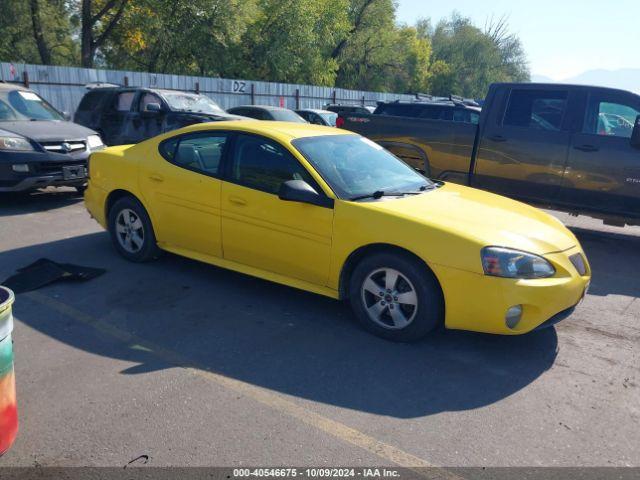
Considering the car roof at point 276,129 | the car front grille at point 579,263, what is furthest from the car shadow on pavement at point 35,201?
the car front grille at point 579,263

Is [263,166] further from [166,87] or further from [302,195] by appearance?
[166,87]

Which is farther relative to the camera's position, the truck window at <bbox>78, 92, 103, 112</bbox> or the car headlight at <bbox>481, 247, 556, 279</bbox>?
the truck window at <bbox>78, 92, 103, 112</bbox>

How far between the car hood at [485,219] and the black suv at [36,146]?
5864mm

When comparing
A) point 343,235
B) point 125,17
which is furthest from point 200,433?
point 125,17

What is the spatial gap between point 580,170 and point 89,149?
732 cm

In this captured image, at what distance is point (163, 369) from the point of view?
143 inches

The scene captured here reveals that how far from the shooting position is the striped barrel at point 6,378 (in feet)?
8.23

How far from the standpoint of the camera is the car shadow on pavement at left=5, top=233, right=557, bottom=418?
138 inches

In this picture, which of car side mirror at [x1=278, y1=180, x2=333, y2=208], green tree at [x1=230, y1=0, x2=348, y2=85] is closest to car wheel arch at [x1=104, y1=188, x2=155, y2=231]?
car side mirror at [x1=278, y1=180, x2=333, y2=208]

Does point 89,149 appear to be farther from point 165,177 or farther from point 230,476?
point 230,476

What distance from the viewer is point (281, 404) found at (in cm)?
330

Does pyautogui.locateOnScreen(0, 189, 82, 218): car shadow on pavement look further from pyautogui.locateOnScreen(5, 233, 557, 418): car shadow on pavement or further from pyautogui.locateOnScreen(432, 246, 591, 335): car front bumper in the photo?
pyautogui.locateOnScreen(432, 246, 591, 335): car front bumper

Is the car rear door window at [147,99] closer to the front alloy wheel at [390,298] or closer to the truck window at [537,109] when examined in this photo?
the truck window at [537,109]

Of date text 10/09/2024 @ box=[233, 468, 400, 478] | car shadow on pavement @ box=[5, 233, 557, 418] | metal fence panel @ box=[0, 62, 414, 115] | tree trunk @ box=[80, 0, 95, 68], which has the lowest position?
date text 10/09/2024 @ box=[233, 468, 400, 478]
